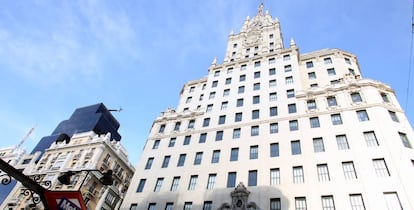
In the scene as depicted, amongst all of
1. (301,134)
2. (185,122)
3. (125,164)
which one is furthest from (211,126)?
(125,164)

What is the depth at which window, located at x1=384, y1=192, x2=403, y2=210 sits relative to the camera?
2178 cm

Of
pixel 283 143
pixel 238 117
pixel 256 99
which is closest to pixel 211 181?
pixel 283 143

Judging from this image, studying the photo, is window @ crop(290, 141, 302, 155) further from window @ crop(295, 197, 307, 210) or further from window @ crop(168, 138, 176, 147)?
window @ crop(168, 138, 176, 147)

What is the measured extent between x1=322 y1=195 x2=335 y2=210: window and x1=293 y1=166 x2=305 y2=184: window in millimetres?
2626

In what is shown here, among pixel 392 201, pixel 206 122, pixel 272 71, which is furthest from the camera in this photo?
pixel 272 71

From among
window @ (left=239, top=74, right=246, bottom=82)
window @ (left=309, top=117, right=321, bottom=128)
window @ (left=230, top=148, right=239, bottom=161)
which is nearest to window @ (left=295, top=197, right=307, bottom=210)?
window @ (left=230, top=148, right=239, bottom=161)

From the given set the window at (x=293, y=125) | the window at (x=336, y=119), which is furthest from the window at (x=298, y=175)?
the window at (x=336, y=119)

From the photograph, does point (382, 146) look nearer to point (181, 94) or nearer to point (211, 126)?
point (211, 126)

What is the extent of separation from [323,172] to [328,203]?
3399mm

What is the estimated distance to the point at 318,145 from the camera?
95.0 ft

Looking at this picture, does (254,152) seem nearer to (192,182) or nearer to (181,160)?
(192,182)

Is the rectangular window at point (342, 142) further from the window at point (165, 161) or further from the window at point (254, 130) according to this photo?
the window at point (165, 161)

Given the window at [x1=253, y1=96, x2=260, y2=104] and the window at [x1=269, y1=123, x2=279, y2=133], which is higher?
the window at [x1=253, y1=96, x2=260, y2=104]

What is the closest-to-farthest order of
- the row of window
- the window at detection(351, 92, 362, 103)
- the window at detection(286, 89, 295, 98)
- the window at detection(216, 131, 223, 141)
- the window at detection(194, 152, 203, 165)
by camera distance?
the row of window → the window at detection(351, 92, 362, 103) → the window at detection(194, 152, 203, 165) → the window at detection(216, 131, 223, 141) → the window at detection(286, 89, 295, 98)
